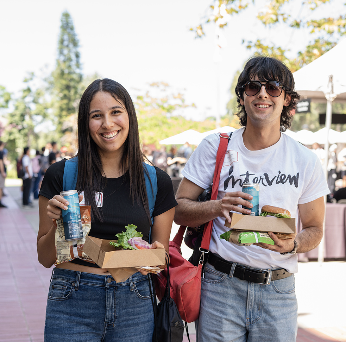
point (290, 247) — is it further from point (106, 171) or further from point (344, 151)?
point (344, 151)

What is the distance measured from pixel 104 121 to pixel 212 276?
38.2 inches

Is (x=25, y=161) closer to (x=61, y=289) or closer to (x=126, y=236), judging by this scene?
(x=61, y=289)

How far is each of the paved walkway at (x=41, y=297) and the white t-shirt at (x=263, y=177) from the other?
2.50 m

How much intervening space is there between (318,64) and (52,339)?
6.54m

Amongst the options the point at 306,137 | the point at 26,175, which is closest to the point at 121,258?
the point at 306,137

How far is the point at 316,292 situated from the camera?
6.25m

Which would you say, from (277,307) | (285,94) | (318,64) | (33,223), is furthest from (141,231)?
(33,223)

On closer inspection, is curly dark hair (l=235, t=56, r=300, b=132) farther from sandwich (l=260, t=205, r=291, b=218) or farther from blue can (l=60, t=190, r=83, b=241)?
blue can (l=60, t=190, r=83, b=241)

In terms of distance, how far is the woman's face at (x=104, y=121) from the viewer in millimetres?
2291

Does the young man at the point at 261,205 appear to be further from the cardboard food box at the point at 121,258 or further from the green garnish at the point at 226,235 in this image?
the cardboard food box at the point at 121,258

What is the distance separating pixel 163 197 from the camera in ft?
7.86

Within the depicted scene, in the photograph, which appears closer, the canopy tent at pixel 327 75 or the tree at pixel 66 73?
the canopy tent at pixel 327 75

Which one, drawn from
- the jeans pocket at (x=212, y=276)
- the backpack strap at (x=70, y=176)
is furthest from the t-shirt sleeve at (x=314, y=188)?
the backpack strap at (x=70, y=176)

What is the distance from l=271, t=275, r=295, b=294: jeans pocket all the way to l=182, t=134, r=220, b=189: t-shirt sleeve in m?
0.62
